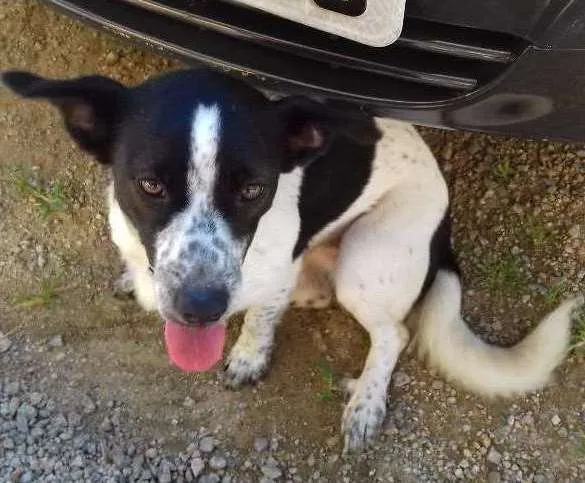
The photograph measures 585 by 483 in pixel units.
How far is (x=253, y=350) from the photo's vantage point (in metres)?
3.34

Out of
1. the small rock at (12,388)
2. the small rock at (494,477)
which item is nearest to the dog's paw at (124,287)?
the small rock at (12,388)

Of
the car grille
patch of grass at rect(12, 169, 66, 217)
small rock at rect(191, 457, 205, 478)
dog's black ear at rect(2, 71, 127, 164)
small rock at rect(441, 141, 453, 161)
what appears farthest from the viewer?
small rock at rect(441, 141, 453, 161)

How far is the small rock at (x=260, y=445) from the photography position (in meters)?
3.16

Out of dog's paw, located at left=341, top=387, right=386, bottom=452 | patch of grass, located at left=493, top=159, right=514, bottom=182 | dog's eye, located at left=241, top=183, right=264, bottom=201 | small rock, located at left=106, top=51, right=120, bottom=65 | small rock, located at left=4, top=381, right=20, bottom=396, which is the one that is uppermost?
dog's eye, located at left=241, top=183, right=264, bottom=201

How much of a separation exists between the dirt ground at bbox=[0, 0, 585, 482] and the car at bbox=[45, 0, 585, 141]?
0.91 m

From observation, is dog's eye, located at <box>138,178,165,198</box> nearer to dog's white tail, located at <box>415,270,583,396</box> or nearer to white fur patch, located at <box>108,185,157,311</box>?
white fur patch, located at <box>108,185,157,311</box>

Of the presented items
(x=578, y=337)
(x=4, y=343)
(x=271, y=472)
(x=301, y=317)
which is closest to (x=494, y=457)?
(x=578, y=337)

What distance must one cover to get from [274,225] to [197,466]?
86 centimetres

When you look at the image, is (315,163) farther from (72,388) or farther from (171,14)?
(72,388)

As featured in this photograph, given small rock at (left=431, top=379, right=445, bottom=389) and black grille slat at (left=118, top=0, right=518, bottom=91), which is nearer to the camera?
black grille slat at (left=118, top=0, right=518, bottom=91)

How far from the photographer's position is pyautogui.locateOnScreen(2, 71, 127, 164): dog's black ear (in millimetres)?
2307

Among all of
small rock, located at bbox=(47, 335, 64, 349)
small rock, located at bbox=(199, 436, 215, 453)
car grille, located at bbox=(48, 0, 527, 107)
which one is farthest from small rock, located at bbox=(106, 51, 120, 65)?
small rock, located at bbox=(199, 436, 215, 453)

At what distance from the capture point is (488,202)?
3.64 metres

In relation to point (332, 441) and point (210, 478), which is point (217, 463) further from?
point (332, 441)
